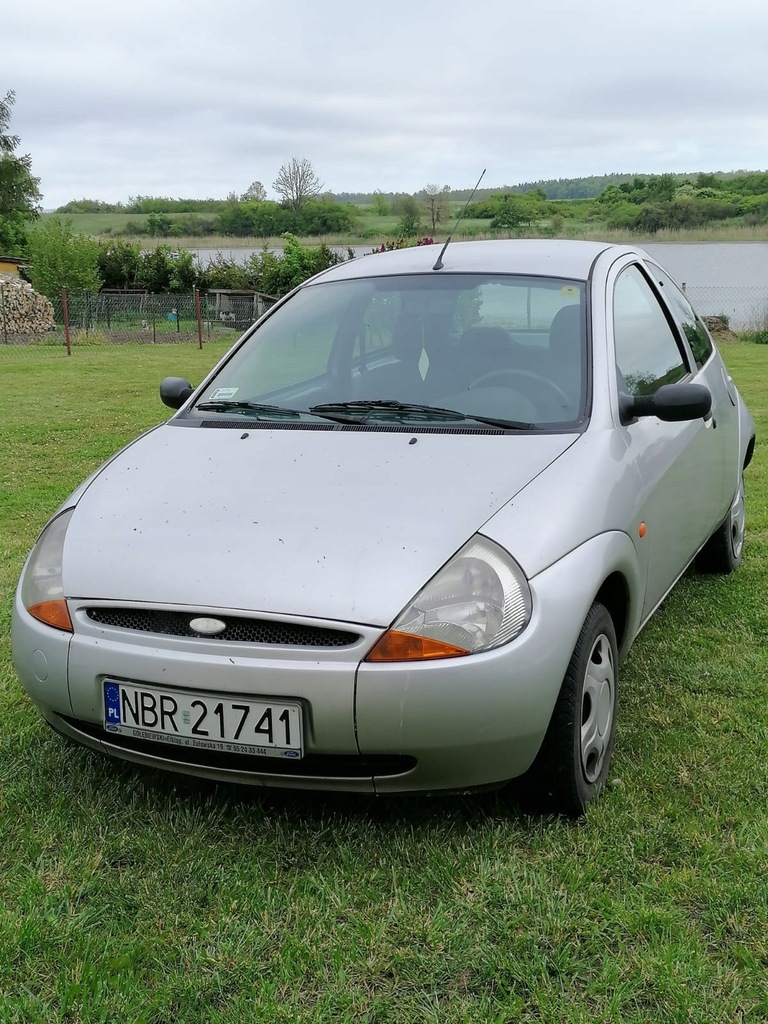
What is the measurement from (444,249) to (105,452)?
18.2 ft

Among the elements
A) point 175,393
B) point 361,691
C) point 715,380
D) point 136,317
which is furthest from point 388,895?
point 136,317

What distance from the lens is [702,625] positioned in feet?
13.2

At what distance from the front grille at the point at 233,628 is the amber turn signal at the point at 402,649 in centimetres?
6

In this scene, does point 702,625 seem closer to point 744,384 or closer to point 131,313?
point 744,384

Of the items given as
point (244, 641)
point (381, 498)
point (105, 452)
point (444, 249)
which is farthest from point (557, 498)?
point (105, 452)

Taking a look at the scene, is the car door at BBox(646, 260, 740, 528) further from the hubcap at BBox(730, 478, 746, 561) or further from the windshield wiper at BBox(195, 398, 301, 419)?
the windshield wiper at BBox(195, 398, 301, 419)

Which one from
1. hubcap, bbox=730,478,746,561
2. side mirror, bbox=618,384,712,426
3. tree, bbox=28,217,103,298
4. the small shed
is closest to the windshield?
side mirror, bbox=618,384,712,426

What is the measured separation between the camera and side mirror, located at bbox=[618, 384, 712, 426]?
3.00 metres

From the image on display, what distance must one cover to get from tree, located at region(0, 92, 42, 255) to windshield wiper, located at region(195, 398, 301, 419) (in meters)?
53.5

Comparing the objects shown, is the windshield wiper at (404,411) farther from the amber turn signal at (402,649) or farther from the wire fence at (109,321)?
the wire fence at (109,321)

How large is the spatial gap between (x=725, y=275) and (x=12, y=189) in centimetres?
3907

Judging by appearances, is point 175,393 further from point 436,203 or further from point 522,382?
point 436,203

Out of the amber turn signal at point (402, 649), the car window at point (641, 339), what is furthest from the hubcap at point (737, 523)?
the amber turn signal at point (402, 649)

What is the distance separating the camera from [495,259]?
362cm
